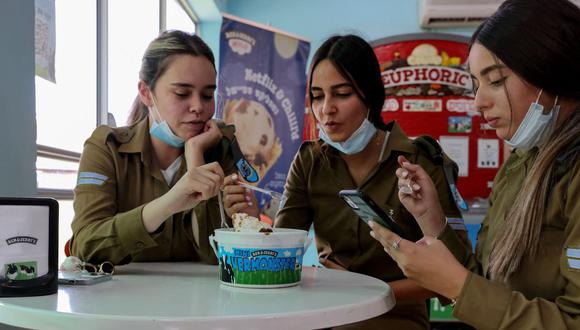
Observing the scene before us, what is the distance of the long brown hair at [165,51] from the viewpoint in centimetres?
174

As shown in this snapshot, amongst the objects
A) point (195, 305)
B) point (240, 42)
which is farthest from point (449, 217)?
point (240, 42)

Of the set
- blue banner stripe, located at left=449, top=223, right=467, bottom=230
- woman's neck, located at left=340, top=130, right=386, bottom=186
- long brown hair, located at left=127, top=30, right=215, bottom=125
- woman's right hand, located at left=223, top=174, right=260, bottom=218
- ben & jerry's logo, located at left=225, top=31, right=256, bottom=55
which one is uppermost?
ben & jerry's logo, located at left=225, top=31, right=256, bottom=55

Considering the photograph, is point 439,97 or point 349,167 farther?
point 439,97

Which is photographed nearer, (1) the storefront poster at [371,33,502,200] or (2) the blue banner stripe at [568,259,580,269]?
(2) the blue banner stripe at [568,259,580,269]

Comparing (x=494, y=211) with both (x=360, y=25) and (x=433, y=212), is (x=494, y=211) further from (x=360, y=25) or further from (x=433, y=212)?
(x=360, y=25)

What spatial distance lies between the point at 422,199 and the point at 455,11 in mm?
3455

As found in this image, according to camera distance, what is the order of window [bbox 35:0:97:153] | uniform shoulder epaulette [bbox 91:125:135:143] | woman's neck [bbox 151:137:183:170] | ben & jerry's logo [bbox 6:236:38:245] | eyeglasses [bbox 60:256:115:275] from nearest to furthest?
1. ben & jerry's logo [bbox 6:236:38:245]
2. eyeglasses [bbox 60:256:115:275]
3. uniform shoulder epaulette [bbox 91:125:135:143]
4. woman's neck [bbox 151:137:183:170]
5. window [bbox 35:0:97:153]

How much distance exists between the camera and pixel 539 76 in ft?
3.95

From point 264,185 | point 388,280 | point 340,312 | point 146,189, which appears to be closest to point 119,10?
point 264,185

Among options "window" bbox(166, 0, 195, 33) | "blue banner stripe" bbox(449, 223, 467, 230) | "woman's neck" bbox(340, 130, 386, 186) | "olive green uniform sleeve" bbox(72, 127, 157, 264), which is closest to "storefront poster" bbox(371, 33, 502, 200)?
"window" bbox(166, 0, 195, 33)

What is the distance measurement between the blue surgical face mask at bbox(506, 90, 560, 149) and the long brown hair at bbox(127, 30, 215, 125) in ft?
3.20

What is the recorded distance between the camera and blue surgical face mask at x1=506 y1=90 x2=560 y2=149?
1.23 m

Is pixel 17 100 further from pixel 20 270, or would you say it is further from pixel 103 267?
pixel 20 270

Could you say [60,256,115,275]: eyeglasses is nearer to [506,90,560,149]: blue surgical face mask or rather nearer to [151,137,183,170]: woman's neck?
[151,137,183,170]: woman's neck
